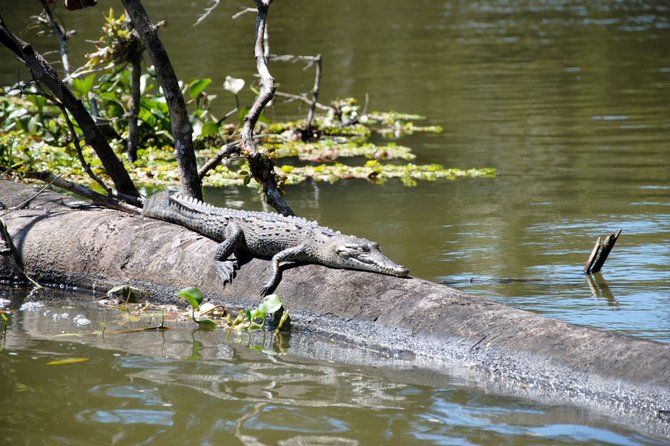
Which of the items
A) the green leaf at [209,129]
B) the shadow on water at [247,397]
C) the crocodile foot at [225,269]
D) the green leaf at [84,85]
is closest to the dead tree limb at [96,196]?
the crocodile foot at [225,269]

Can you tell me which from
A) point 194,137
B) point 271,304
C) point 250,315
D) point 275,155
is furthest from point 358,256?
point 194,137

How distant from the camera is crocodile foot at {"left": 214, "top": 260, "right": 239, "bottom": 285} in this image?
6695mm

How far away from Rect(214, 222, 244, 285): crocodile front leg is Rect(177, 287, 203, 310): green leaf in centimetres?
26

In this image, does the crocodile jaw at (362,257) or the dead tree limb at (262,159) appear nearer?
the crocodile jaw at (362,257)

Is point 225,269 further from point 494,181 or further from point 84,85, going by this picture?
point 84,85

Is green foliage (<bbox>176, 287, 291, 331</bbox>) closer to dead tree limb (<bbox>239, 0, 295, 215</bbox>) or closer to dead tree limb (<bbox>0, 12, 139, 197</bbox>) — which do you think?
dead tree limb (<bbox>239, 0, 295, 215</bbox>)

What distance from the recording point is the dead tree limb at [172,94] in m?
7.97

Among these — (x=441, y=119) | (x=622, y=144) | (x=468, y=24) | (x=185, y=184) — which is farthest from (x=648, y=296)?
(x=468, y=24)

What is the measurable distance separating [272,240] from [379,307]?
130 cm

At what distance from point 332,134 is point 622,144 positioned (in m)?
4.00

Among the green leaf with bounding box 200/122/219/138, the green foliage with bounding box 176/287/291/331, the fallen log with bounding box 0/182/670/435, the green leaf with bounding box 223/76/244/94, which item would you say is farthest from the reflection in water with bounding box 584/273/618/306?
the green leaf with bounding box 223/76/244/94

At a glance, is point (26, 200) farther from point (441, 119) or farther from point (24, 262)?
point (441, 119)

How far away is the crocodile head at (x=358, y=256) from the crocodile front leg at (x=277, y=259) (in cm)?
24

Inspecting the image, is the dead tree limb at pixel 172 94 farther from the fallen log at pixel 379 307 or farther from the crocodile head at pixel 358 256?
the crocodile head at pixel 358 256
